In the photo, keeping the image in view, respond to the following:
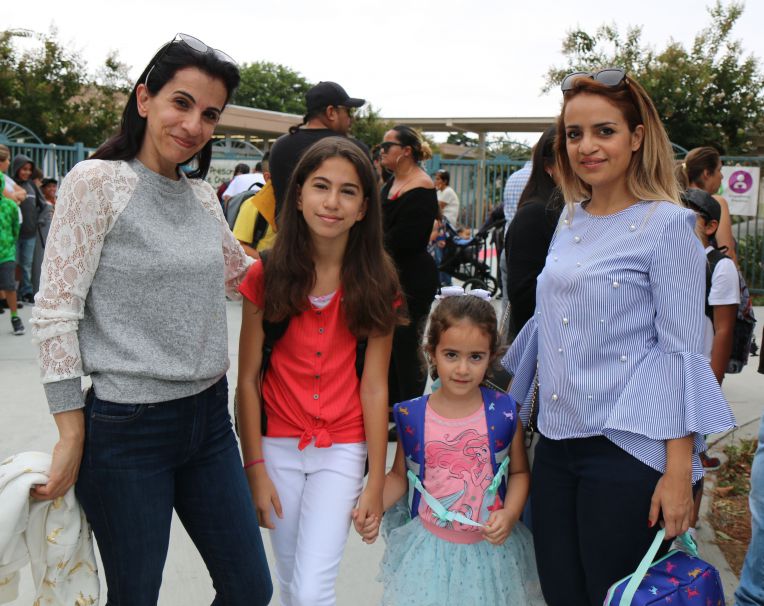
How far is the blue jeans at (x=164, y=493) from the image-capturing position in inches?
79.8

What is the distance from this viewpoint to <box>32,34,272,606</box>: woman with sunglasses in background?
6.49 ft

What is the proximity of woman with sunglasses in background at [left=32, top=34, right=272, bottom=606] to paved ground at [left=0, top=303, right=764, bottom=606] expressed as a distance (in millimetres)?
1301

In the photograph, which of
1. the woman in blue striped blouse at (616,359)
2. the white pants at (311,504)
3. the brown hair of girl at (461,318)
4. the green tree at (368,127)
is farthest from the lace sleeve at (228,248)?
the green tree at (368,127)

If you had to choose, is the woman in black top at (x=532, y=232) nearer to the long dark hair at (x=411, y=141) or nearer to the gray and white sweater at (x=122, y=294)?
the gray and white sweater at (x=122, y=294)

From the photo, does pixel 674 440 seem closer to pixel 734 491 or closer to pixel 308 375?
pixel 308 375

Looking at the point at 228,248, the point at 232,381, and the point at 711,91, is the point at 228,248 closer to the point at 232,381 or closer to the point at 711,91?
the point at 232,381

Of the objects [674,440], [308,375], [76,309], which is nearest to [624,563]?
[674,440]

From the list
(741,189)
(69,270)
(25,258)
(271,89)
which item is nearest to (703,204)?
(69,270)

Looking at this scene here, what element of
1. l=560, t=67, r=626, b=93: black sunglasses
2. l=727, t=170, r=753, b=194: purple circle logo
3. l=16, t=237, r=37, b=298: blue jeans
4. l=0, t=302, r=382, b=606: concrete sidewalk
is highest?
Result: l=560, t=67, r=626, b=93: black sunglasses

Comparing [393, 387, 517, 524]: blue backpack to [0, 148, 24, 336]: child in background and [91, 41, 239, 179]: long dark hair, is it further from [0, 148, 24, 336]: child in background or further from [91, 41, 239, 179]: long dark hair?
[0, 148, 24, 336]: child in background

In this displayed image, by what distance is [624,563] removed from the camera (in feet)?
6.90

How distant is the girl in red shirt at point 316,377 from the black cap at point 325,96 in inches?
78.0

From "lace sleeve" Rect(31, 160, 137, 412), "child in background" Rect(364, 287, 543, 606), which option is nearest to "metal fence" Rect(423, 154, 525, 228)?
"child in background" Rect(364, 287, 543, 606)

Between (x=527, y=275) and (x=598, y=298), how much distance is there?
1.09 metres
